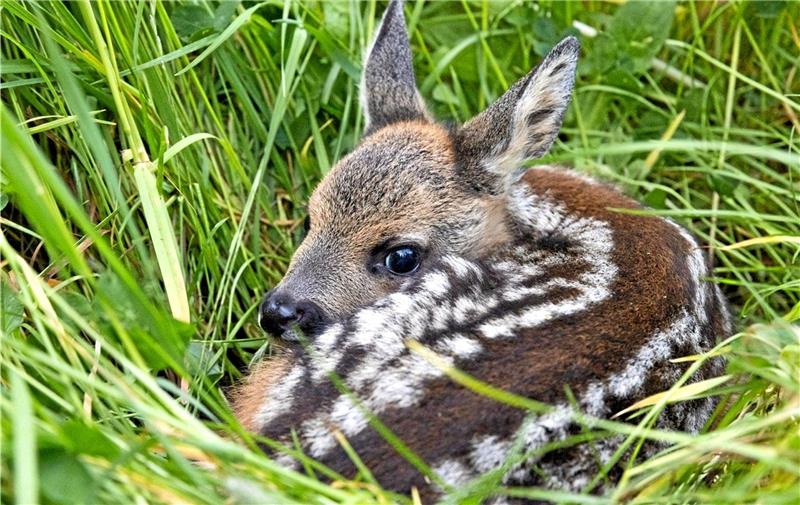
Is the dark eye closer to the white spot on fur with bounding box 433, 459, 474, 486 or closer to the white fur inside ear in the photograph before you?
the white fur inside ear

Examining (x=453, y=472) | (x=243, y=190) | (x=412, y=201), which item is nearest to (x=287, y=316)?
(x=412, y=201)

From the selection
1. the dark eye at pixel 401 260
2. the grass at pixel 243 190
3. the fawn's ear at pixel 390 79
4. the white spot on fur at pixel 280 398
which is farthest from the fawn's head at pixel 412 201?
the white spot on fur at pixel 280 398

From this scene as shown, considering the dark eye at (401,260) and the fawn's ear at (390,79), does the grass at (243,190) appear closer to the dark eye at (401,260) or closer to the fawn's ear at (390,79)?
the fawn's ear at (390,79)

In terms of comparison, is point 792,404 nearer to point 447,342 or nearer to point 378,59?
point 447,342

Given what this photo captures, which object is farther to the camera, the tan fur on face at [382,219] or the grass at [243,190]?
the tan fur on face at [382,219]

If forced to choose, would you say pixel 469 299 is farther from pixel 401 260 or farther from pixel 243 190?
pixel 243 190

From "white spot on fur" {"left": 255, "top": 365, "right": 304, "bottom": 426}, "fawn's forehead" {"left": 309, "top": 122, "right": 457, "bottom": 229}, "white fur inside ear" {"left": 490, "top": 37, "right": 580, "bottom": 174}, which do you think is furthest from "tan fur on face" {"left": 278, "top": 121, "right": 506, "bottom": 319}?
"white spot on fur" {"left": 255, "top": 365, "right": 304, "bottom": 426}
